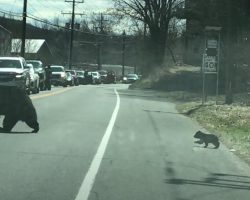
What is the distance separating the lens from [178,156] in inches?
477

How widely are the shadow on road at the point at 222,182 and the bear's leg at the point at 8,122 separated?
6.09m

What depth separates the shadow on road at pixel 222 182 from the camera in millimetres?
9086

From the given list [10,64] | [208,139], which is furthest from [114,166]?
[10,64]

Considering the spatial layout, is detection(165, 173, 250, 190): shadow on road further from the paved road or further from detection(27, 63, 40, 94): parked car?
detection(27, 63, 40, 94): parked car

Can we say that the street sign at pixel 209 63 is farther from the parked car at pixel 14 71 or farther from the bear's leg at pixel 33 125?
the bear's leg at pixel 33 125

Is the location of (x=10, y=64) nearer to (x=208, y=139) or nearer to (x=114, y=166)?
(x=208, y=139)

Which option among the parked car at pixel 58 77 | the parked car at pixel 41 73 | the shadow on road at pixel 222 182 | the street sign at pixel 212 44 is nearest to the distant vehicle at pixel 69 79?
the parked car at pixel 58 77

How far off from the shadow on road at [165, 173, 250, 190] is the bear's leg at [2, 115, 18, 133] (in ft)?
20.0

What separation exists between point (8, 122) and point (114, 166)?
492 centimetres

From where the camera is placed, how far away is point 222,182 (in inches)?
369

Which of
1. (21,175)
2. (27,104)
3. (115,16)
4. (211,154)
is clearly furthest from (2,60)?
(115,16)

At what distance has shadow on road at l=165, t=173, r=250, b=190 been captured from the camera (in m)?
9.09

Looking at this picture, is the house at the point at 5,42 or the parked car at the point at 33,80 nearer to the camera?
the parked car at the point at 33,80

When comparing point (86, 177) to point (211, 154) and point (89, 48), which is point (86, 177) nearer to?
point (211, 154)
